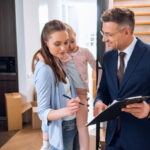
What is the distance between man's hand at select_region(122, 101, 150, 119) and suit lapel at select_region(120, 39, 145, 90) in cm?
21

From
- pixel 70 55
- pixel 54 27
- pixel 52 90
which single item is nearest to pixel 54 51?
pixel 54 27

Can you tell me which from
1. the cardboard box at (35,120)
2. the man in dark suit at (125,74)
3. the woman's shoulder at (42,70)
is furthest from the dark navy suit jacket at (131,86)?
the cardboard box at (35,120)

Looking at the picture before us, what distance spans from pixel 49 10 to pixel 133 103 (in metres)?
4.96

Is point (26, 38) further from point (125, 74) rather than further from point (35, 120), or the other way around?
point (125, 74)

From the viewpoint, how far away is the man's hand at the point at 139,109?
4.70 feet

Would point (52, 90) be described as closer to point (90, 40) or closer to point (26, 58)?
point (26, 58)

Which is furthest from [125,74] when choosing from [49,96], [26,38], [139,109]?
[26,38]

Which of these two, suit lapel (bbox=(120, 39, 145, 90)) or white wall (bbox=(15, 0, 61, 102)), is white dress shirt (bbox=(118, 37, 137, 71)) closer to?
suit lapel (bbox=(120, 39, 145, 90))

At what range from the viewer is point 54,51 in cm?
156

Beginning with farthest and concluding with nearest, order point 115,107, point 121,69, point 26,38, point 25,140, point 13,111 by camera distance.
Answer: point 26,38 → point 13,111 → point 25,140 → point 121,69 → point 115,107

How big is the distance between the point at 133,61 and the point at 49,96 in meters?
0.62

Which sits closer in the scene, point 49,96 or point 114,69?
point 49,96

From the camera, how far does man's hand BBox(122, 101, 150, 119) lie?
1433mm

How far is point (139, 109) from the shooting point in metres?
1.47
